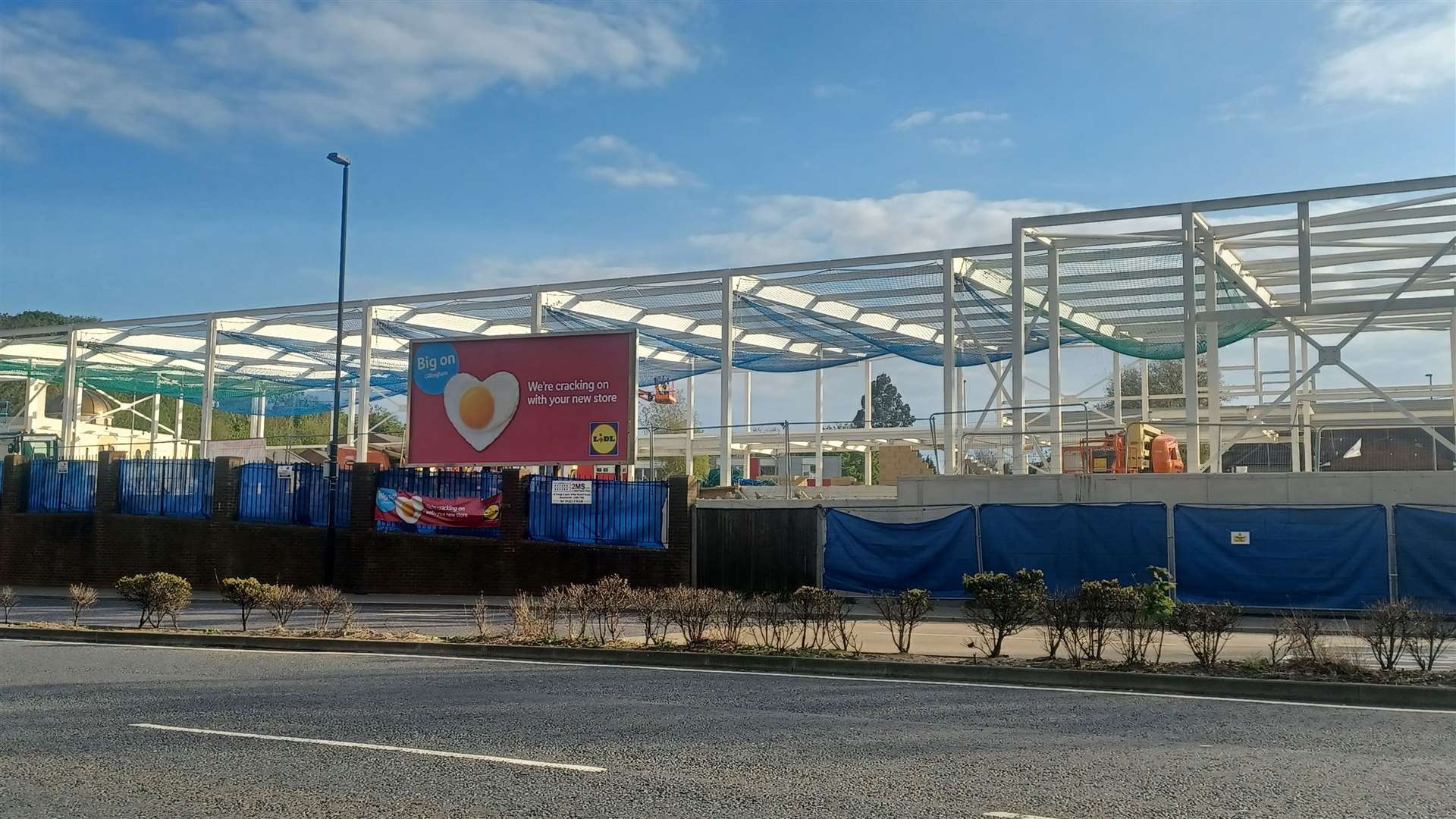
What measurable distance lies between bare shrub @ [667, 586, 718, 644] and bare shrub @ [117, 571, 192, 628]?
7.77 meters

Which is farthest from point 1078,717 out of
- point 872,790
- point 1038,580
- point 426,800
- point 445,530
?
point 445,530

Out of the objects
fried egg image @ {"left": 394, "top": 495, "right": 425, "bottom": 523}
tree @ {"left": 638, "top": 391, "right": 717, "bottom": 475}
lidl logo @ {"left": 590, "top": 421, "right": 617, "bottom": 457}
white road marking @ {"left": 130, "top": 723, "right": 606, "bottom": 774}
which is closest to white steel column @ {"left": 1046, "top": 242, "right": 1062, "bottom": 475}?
lidl logo @ {"left": 590, "top": 421, "right": 617, "bottom": 457}

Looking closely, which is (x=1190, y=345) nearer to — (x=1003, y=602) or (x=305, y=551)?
(x=1003, y=602)

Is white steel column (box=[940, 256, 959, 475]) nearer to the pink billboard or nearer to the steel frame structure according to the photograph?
the steel frame structure

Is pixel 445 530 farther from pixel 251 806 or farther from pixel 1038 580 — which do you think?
pixel 251 806

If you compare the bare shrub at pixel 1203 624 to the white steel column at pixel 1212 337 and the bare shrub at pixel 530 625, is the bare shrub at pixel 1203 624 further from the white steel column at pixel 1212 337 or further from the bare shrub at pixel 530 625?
the white steel column at pixel 1212 337

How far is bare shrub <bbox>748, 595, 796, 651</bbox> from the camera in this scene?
14336 millimetres

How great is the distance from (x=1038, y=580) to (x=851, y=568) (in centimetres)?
804

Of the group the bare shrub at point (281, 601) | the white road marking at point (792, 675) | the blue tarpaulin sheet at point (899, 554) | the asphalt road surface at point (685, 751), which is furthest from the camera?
the blue tarpaulin sheet at point (899, 554)

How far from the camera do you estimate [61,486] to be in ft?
94.8

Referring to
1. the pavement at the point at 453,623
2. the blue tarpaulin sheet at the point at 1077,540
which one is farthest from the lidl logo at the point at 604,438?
the blue tarpaulin sheet at the point at 1077,540

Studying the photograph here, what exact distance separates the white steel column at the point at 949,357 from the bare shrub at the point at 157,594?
569 inches

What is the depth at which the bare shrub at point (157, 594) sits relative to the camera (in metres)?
17.3

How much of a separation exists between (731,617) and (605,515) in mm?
9632
